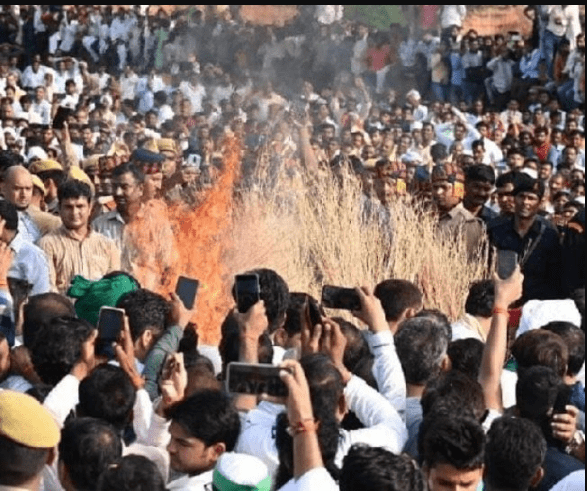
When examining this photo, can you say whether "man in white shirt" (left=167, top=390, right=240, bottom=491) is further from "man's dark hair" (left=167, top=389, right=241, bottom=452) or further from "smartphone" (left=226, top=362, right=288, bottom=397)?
"smartphone" (left=226, top=362, right=288, bottom=397)

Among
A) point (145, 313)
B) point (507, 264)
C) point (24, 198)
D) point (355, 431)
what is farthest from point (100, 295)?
point (355, 431)

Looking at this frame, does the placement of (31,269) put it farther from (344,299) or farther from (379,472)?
(379,472)

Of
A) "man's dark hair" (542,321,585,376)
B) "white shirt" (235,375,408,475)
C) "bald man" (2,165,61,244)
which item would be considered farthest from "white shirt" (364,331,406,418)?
"bald man" (2,165,61,244)

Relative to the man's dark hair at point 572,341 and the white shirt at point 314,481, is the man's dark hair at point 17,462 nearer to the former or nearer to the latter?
the white shirt at point 314,481

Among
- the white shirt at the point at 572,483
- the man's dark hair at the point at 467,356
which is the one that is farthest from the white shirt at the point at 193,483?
the man's dark hair at the point at 467,356

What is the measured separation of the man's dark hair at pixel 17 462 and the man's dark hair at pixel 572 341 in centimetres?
266

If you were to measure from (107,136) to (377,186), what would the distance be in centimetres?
855

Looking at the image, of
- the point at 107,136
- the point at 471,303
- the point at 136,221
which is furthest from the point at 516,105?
the point at 471,303

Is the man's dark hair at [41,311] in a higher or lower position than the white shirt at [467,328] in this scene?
higher

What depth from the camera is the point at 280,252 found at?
11188mm

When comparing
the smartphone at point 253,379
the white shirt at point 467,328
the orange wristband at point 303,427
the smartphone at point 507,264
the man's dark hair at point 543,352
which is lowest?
the white shirt at point 467,328

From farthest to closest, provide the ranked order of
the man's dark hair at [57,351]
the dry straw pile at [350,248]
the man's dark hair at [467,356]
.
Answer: the dry straw pile at [350,248] < the man's dark hair at [467,356] < the man's dark hair at [57,351]

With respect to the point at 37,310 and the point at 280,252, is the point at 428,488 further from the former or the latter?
the point at 280,252

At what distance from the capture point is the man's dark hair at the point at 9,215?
9148mm
